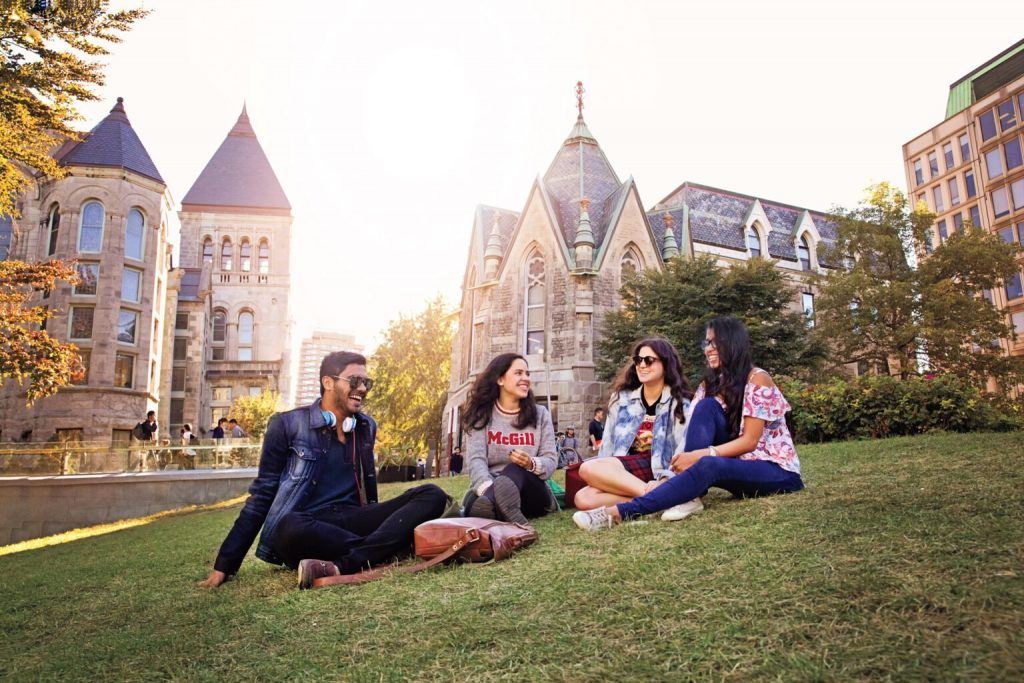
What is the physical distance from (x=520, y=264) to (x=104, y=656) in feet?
80.6

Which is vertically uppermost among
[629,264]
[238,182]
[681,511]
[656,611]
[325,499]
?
[238,182]

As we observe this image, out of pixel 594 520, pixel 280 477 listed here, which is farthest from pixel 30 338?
pixel 594 520

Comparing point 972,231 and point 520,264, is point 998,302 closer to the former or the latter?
point 972,231

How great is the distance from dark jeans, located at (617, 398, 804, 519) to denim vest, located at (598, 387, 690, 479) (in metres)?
0.32

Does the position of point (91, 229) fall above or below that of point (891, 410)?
above

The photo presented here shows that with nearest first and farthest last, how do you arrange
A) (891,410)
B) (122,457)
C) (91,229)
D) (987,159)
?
(891,410)
(122,457)
(91,229)
(987,159)

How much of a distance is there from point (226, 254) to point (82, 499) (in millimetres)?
51063

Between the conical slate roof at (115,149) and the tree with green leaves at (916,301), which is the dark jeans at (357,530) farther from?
the conical slate roof at (115,149)

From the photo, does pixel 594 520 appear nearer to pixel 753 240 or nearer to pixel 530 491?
pixel 530 491

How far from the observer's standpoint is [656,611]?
330cm

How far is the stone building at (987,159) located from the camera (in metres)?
44.8

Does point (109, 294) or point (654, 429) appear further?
point (109, 294)

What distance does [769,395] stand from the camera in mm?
5422

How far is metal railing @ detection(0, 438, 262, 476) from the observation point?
818 inches
